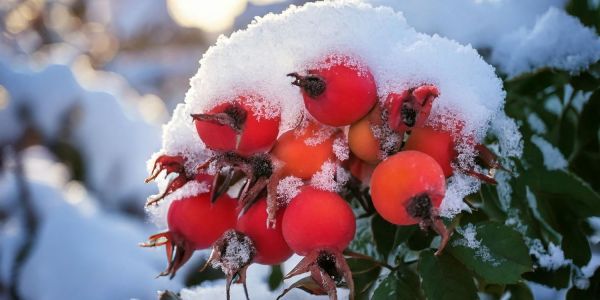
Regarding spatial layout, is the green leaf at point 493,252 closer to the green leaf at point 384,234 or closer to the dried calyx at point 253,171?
the green leaf at point 384,234

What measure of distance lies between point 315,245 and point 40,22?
8.67 meters

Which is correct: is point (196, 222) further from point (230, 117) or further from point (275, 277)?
point (275, 277)

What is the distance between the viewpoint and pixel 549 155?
673 millimetres

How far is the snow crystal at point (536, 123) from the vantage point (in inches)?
30.1

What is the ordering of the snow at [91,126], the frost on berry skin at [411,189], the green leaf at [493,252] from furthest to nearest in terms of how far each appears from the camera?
the snow at [91,126]
the green leaf at [493,252]
the frost on berry skin at [411,189]

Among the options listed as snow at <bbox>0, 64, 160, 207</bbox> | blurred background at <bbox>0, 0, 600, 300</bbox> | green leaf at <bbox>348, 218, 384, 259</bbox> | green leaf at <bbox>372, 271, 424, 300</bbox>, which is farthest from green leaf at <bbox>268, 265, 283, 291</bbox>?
snow at <bbox>0, 64, 160, 207</bbox>

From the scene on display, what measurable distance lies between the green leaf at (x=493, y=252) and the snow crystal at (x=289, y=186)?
17 centimetres

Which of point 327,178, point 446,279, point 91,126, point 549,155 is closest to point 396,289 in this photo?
point 446,279

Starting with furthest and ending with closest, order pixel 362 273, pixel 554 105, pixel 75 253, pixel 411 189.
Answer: pixel 75 253
pixel 554 105
pixel 362 273
pixel 411 189

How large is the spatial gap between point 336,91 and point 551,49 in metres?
0.43

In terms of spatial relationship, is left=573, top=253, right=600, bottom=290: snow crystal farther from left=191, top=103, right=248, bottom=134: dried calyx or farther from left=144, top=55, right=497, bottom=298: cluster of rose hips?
left=191, top=103, right=248, bottom=134: dried calyx

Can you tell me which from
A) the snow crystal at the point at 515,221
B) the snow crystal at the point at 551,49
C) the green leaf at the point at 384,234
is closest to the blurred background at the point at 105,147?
the snow crystal at the point at 551,49

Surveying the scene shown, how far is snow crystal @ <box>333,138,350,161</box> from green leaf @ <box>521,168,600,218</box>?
27cm

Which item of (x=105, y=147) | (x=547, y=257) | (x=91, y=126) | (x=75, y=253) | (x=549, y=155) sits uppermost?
(x=549, y=155)
